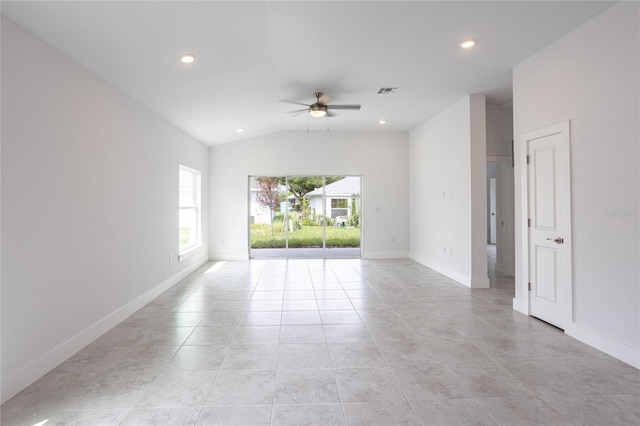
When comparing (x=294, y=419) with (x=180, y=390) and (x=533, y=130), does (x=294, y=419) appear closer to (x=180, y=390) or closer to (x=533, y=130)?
(x=180, y=390)

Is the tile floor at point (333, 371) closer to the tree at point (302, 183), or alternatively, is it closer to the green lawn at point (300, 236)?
the green lawn at point (300, 236)

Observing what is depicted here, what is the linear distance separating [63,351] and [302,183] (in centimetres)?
597

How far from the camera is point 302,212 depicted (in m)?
8.42

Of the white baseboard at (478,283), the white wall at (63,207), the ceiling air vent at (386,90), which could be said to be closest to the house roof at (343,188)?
the ceiling air vent at (386,90)

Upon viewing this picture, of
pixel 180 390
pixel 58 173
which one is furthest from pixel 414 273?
pixel 58 173

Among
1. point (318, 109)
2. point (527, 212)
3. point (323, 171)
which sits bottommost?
point (527, 212)

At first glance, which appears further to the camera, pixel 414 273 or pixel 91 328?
pixel 414 273

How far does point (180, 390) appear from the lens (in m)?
2.41

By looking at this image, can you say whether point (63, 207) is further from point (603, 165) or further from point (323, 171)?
point (323, 171)

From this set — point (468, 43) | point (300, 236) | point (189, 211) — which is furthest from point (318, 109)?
point (300, 236)

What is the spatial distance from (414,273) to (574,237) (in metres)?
3.32

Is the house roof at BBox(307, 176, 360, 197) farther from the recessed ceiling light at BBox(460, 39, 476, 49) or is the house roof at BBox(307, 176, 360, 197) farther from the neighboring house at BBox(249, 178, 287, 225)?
the recessed ceiling light at BBox(460, 39, 476, 49)

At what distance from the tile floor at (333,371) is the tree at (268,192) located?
401 cm

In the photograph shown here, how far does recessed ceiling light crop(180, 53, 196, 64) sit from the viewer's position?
11.4 ft
